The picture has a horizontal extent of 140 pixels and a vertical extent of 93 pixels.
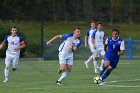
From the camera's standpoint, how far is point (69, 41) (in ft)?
72.3

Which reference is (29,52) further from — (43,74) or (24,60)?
(43,74)

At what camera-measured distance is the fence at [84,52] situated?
4241cm

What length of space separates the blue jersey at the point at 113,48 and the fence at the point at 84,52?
20030 millimetres

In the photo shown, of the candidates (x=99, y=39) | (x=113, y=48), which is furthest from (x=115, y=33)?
(x=99, y=39)

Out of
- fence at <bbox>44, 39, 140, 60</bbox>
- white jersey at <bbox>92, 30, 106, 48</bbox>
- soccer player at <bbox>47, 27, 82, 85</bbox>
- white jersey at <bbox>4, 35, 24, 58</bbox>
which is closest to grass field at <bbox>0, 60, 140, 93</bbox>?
soccer player at <bbox>47, 27, 82, 85</bbox>

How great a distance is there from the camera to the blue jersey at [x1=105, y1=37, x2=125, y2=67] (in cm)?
2194

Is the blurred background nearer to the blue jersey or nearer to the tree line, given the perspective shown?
the tree line

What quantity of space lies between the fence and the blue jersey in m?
20.0

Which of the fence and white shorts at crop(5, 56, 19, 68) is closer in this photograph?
white shorts at crop(5, 56, 19, 68)

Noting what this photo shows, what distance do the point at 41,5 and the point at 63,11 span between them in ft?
8.28

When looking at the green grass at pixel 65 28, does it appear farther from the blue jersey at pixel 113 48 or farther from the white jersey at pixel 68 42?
the blue jersey at pixel 113 48

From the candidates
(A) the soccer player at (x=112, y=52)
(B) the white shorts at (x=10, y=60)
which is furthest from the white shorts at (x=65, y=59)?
(B) the white shorts at (x=10, y=60)

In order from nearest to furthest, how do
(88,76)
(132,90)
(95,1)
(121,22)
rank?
(132,90), (88,76), (121,22), (95,1)

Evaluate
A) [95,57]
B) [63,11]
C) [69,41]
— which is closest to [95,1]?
[63,11]
